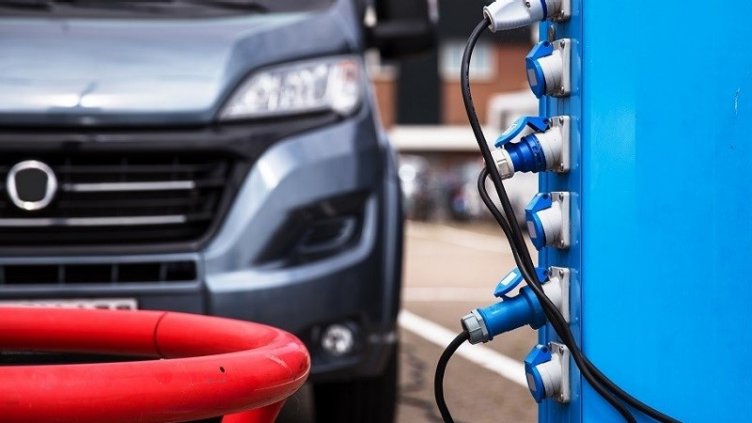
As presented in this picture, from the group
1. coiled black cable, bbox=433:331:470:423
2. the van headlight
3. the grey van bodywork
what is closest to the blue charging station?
coiled black cable, bbox=433:331:470:423

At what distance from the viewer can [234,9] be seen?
2.99 m

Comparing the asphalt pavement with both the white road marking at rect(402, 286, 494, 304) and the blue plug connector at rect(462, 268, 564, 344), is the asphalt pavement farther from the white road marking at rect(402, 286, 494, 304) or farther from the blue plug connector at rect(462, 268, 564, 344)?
the blue plug connector at rect(462, 268, 564, 344)

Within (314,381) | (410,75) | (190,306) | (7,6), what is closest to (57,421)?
(190,306)

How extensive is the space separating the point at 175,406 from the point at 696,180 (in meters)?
0.57

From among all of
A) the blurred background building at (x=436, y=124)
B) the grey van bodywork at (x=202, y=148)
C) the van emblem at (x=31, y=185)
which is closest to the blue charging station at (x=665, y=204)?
the grey van bodywork at (x=202, y=148)

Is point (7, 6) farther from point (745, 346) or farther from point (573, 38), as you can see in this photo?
point (745, 346)

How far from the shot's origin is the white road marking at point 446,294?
7868mm

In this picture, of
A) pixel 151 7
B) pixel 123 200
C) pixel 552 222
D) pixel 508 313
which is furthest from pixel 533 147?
pixel 151 7

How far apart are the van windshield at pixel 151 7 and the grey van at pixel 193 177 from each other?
1 cm

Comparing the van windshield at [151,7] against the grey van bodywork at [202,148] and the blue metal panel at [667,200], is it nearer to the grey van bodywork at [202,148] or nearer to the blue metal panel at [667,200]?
the grey van bodywork at [202,148]

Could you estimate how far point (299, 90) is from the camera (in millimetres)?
2834

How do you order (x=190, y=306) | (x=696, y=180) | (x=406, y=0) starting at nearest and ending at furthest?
1. (x=696, y=180)
2. (x=190, y=306)
3. (x=406, y=0)

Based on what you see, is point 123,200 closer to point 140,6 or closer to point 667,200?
point 140,6

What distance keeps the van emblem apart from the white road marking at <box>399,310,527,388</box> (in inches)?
68.3
